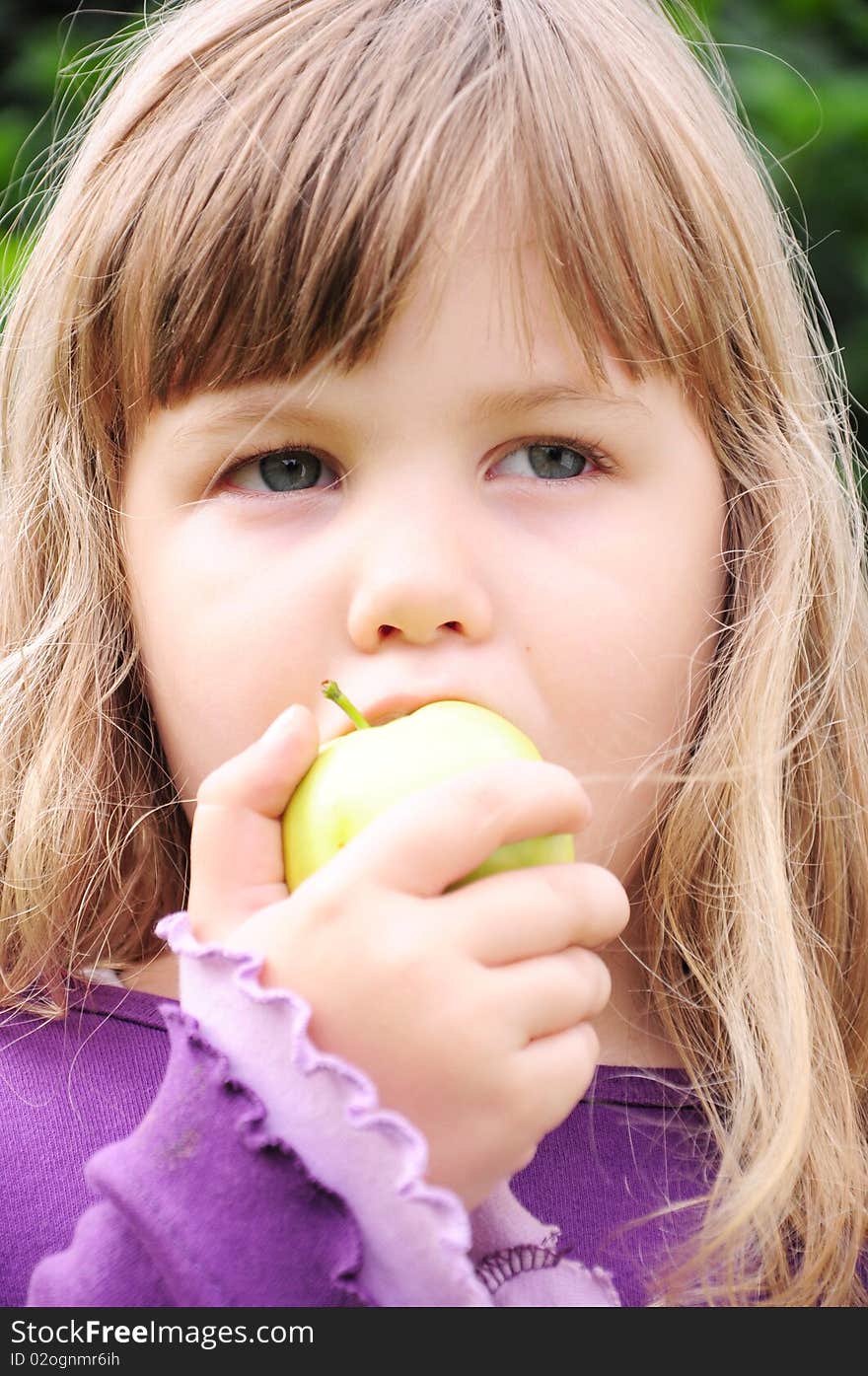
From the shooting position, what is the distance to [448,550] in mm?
1127

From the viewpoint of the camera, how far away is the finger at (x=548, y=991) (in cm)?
93

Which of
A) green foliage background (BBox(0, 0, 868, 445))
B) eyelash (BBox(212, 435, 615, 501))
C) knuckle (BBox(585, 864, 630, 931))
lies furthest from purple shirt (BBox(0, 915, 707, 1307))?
green foliage background (BBox(0, 0, 868, 445))

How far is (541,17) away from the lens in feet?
4.39

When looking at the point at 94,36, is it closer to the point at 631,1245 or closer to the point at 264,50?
the point at 264,50

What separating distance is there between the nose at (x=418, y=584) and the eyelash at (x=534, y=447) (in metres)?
0.10

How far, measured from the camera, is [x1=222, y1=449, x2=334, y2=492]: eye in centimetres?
123

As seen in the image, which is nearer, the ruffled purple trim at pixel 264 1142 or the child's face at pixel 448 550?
the ruffled purple trim at pixel 264 1142

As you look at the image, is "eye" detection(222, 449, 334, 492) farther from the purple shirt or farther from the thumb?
the purple shirt

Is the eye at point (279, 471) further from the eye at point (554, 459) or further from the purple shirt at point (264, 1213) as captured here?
the purple shirt at point (264, 1213)

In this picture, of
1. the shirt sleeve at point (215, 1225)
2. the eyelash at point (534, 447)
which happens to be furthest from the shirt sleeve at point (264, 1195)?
the eyelash at point (534, 447)

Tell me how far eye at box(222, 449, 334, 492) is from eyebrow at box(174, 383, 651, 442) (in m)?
0.04

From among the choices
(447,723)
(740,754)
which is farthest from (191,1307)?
(740,754)
